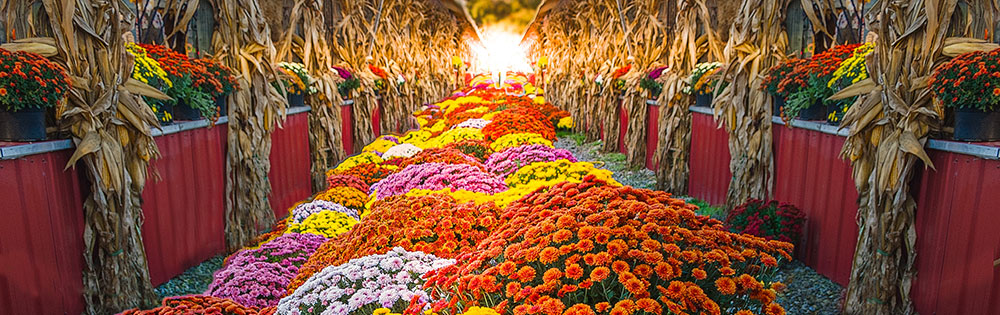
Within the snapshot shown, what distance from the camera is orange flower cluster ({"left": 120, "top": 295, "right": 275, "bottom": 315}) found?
9.09 feet

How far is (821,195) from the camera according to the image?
4.46m

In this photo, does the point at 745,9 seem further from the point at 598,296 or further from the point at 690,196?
the point at 598,296

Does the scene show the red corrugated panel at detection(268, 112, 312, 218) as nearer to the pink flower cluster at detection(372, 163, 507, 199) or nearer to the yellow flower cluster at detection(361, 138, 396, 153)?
the pink flower cluster at detection(372, 163, 507, 199)

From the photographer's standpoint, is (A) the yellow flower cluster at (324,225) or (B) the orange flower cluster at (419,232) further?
(A) the yellow flower cluster at (324,225)

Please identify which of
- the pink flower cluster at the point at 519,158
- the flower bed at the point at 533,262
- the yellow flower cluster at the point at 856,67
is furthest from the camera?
the pink flower cluster at the point at 519,158

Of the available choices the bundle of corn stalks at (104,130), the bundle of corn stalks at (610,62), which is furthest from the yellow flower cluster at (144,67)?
the bundle of corn stalks at (610,62)

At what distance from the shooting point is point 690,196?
24.7 feet

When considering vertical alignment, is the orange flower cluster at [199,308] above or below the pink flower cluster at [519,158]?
below

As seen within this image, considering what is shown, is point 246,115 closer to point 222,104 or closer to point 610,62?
point 222,104

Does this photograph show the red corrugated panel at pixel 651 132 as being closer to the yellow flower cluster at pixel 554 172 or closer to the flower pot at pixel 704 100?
the flower pot at pixel 704 100

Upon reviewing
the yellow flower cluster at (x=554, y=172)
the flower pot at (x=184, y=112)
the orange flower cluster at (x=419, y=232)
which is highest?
the flower pot at (x=184, y=112)

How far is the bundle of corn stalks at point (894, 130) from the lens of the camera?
3.08m

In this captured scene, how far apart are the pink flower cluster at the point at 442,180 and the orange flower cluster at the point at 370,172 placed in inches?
66.7

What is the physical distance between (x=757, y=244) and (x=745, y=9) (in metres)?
3.82
